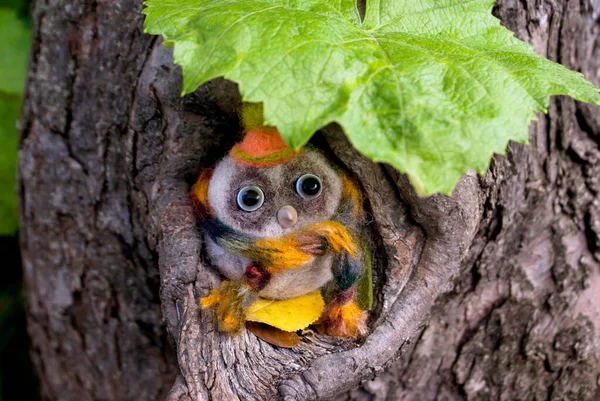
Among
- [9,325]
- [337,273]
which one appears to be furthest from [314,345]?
[9,325]

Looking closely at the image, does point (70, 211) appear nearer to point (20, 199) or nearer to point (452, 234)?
point (20, 199)

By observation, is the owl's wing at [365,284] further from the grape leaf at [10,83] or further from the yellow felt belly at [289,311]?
the grape leaf at [10,83]

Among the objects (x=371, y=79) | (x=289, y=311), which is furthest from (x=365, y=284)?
(x=371, y=79)

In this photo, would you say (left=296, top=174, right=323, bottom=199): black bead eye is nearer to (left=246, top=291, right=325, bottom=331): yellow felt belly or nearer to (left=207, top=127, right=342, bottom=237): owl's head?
(left=207, top=127, right=342, bottom=237): owl's head

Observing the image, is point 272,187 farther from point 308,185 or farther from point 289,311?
point 289,311

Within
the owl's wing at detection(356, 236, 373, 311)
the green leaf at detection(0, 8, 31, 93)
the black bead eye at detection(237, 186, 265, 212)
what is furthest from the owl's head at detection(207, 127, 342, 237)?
the green leaf at detection(0, 8, 31, 93)

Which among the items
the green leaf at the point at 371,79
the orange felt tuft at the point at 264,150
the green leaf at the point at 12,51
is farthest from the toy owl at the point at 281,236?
the green leaf at the point at 12,51
